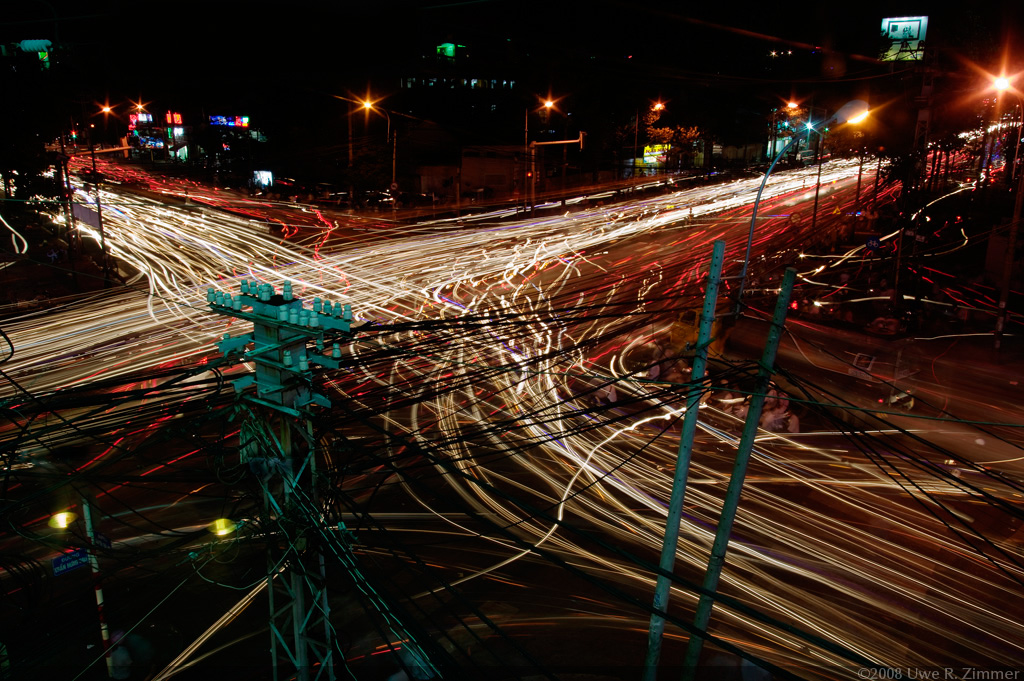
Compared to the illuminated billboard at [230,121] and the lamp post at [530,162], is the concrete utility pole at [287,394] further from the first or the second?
the illuminated billboard at [230,121]

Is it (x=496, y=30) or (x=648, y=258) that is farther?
(x=496, y=30)

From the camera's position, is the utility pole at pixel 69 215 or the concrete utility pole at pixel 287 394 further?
the utility pole at pixel 69 215

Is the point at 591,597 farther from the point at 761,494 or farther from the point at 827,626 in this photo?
the point at 761,494

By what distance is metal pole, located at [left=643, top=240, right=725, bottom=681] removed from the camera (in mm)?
6609

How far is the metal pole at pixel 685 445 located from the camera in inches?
260

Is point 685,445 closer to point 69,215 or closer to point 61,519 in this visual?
point 61,519

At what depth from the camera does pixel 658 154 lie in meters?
60.4

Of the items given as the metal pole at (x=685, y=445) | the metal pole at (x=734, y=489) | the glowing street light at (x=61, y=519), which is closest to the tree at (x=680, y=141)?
the glowing street light at (x=61, y=519)

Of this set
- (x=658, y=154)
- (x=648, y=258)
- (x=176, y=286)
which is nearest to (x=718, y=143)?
(x=658, y=154)

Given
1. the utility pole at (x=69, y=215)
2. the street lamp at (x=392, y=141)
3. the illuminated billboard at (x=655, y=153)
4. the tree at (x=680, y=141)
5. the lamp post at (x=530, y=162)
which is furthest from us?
the illuminated billboard at (x=655, y=153)

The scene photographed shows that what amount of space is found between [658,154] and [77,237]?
154 ft

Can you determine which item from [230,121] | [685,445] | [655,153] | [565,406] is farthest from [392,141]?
[685,445]

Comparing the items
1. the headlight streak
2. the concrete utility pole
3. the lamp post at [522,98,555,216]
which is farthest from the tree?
the concrete utility pole

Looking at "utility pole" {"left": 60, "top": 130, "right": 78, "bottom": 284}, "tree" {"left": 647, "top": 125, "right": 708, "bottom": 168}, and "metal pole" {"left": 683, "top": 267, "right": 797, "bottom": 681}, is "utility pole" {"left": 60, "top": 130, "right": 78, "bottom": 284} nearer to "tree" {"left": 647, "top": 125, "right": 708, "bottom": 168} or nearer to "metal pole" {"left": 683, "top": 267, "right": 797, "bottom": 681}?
"metal pole" {"left": 683, "top": 267, "right": 797, "bottom": 681}
